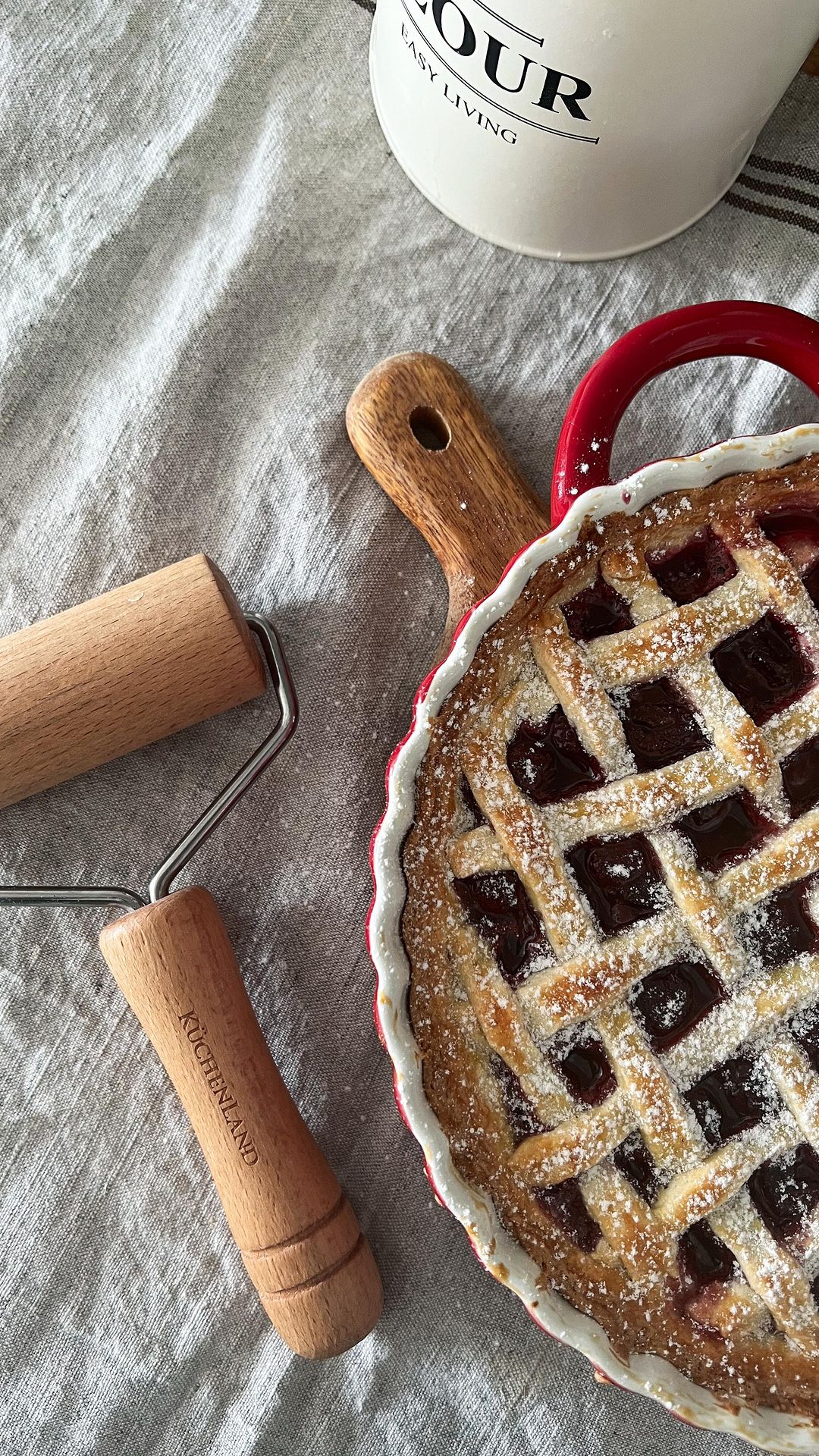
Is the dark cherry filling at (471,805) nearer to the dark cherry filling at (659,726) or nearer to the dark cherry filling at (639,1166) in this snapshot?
the dark cherry filling at (659,726)

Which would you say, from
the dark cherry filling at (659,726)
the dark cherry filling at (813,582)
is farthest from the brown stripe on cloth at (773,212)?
the dark cherry filling at (659,726)

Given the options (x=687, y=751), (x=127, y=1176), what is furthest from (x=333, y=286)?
(x=127, y=1176)

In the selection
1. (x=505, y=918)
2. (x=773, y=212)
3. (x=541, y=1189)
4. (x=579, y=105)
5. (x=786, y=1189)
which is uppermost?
(x=579, y=105)

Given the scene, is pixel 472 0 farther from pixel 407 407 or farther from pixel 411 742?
pixel 411 742

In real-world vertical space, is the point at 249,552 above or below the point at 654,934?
above

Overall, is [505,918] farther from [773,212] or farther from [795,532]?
[773,212]

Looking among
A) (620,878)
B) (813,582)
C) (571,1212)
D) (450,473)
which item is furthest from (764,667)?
(571,1212)

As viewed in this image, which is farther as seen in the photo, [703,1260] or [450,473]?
[450,473]
